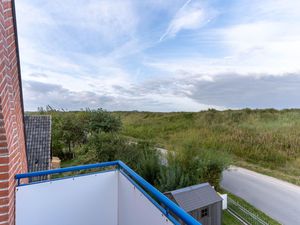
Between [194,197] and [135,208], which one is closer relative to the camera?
[135,208]

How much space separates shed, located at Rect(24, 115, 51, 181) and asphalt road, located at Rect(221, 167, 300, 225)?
7.36m

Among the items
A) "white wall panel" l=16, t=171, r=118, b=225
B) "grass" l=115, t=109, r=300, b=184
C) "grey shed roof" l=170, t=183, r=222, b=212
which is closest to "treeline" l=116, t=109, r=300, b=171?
"grass" l=115, t=109, r=300, b=184

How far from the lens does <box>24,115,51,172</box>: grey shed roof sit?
818 centimetres

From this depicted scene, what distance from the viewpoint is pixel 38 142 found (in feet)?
29.3

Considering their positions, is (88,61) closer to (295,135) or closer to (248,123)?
(295,135)

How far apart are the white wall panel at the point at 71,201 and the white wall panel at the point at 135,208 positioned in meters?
0.17

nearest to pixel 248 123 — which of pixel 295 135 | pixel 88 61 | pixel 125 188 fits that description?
pixel 295 135

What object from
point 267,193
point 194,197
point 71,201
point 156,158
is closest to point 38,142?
point 156,158

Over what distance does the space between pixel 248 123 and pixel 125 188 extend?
1747 cm

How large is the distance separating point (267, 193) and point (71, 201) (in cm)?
713

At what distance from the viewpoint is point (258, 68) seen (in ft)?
31.6

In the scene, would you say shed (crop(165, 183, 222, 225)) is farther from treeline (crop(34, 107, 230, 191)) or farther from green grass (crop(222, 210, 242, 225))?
treeline (crop(34, 107, 230, 191))

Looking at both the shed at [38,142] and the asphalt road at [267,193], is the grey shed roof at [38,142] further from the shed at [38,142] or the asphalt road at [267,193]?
the asphalt road at [267,193]

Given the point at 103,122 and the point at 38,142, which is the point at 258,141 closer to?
the point at 103,122
